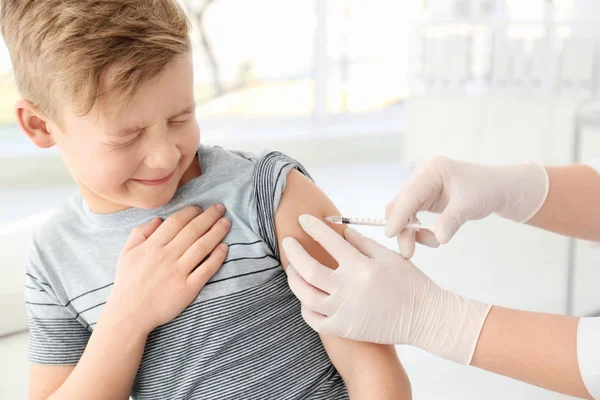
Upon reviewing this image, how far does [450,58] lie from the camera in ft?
14.9

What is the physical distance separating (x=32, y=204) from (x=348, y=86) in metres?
2.96

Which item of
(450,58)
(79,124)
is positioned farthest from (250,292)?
(450,58)

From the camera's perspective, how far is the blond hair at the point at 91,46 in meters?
1.01

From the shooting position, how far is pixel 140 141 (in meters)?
1.09

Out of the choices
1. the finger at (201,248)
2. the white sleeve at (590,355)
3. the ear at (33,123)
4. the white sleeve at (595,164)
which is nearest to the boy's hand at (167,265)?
the finger at (201,248)

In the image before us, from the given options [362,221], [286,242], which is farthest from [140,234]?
[362,221]

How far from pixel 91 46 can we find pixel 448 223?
743 mm

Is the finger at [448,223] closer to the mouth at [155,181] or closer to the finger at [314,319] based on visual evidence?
the finger at [314,319]

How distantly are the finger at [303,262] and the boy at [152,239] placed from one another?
3 centimetres

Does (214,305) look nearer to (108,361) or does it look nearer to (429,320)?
(108,361)

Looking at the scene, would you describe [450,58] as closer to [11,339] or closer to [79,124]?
[11,339]

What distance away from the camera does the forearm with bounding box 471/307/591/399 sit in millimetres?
1140

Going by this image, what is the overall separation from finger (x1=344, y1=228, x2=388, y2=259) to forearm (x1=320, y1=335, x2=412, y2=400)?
17 cm

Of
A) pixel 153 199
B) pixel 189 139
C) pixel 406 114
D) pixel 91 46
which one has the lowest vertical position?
pixel 406 114
